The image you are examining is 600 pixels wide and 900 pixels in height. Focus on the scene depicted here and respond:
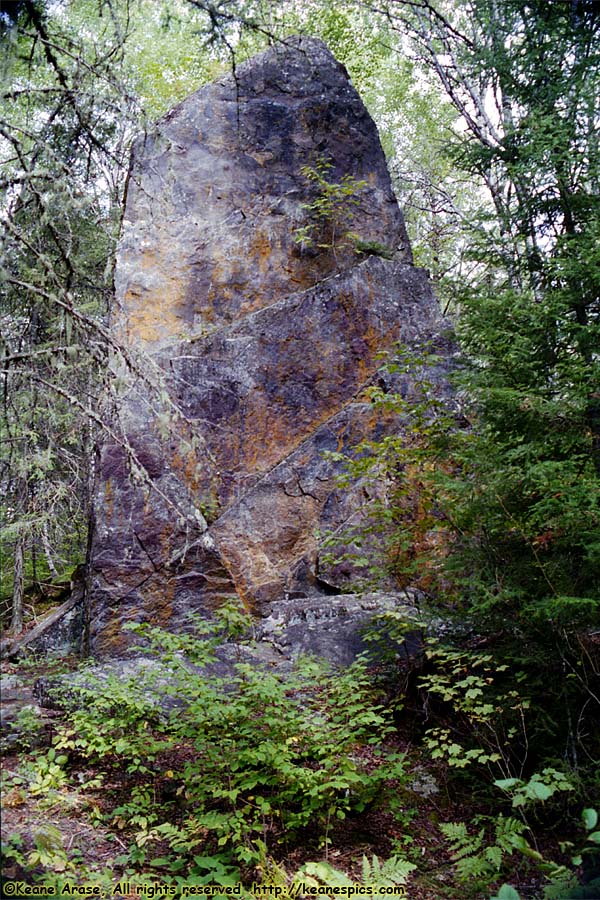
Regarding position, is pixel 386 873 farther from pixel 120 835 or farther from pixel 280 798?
pixel 120 835

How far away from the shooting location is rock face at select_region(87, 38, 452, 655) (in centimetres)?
706

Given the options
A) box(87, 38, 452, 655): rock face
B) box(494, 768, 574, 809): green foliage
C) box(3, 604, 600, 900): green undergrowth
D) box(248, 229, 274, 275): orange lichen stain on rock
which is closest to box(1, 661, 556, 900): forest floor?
box(3, 604, 600, 900): green undergrowth

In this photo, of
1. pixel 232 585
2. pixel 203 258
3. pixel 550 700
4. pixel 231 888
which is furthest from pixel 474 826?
pixel 203 258

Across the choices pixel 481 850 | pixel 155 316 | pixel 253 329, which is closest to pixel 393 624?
pixel 481 850

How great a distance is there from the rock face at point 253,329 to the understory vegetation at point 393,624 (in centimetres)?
134

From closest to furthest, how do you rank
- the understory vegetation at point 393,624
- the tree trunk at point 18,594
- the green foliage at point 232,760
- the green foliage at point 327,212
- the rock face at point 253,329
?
1. the understory vegetation at point 393,624
2. the green foliage at point 232,760
3. the rock face at point 253,329
4. the tree trunk at point 18,594
5. the green foliage at point 327,212

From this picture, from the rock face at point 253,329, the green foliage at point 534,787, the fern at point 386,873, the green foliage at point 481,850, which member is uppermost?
the rock face at point 253,329

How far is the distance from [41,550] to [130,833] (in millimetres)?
8281

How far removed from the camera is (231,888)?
3496 mm

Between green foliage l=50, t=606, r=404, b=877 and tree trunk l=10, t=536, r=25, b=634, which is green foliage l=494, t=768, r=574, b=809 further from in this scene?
tree trunk l=10, t=536, r=25, b=634

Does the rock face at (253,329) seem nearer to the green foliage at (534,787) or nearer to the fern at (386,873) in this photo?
the green foliage at (534,787)

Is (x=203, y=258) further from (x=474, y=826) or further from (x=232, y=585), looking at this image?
(x=474, y=826)

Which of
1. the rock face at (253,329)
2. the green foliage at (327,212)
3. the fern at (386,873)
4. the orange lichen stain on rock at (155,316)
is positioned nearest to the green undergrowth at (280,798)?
the fern at (386,873)

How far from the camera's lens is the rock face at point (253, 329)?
23.2ft
